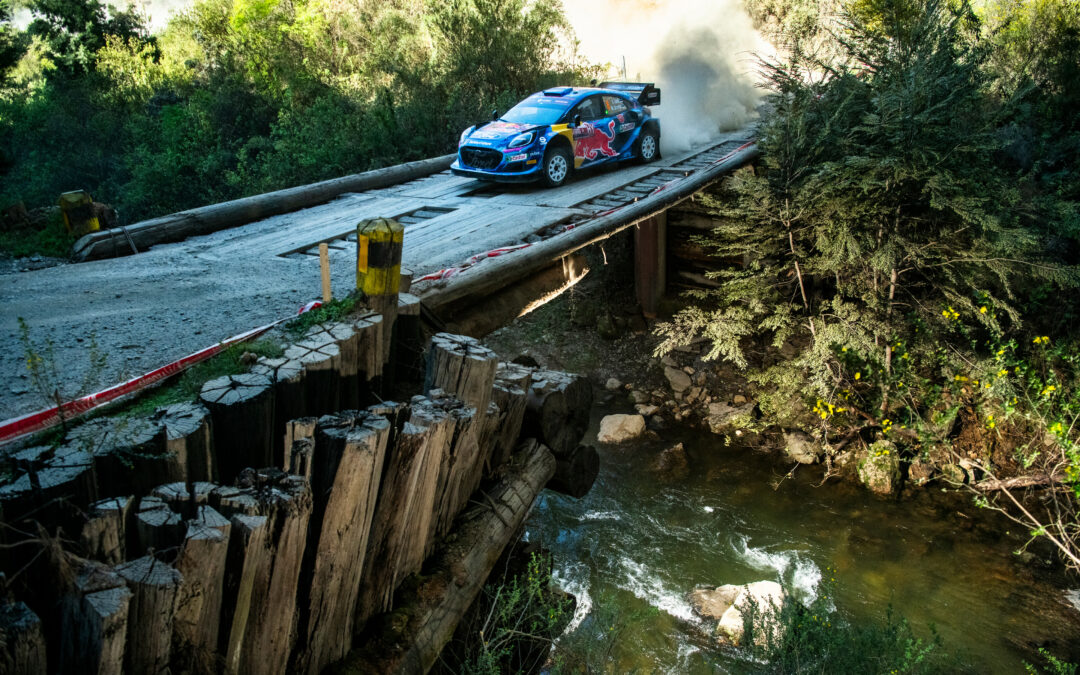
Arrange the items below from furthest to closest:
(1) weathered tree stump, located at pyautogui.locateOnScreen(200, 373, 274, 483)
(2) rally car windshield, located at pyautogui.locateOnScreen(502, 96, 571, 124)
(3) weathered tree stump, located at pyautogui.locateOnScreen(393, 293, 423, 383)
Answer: (2) rally car windshield, located at pyautogui.locateOnScreen(502, 96, 571, 124) < (3) weathered tree stump, located at pyautogui.locateOnScreen(393, 293, 423, 383) < (1) weathered tree stump, located at pyautogui.locateOnScreen(200, 373, 274, 483)

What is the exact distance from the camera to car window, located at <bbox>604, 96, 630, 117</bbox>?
449 inches

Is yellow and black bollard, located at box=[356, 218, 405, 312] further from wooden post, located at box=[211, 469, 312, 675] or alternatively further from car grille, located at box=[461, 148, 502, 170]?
car grille, located at box=[461, 148, 502, 170]

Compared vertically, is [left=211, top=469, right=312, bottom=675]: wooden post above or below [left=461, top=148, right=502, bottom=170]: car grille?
below

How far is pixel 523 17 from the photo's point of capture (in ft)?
56.7

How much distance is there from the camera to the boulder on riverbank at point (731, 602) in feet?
24.7

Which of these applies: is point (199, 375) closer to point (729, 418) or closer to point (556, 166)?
point (556, 166)

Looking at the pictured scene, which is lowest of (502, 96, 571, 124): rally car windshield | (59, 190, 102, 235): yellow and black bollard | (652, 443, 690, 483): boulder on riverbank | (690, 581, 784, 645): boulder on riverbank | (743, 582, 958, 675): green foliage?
(690, 581, 784, 645): boulder on riverbank

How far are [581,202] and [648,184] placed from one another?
1.46m

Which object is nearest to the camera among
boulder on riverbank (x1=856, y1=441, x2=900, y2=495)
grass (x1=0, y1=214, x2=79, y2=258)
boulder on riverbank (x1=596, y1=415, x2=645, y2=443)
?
grass (x1=0, y1=214, x2=79, y2=258)

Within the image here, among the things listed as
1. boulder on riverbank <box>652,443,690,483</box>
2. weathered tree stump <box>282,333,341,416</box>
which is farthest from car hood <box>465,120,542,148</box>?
weathered tree stump <box>282,333,341,416</box>

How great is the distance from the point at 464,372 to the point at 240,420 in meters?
1.09

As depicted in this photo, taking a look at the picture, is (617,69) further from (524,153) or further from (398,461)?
(398,461)

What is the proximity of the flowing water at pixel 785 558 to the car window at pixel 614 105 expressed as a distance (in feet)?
17.1

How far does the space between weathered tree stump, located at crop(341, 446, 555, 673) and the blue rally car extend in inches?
252
